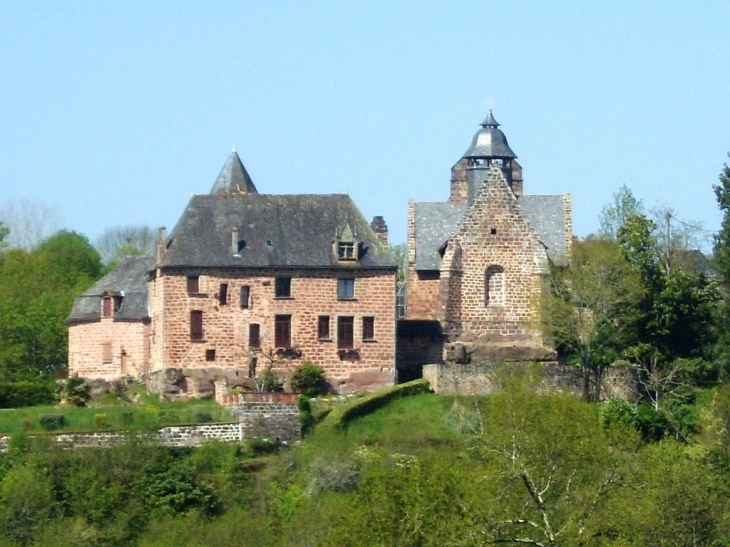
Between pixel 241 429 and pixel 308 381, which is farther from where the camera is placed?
pixel 308 381

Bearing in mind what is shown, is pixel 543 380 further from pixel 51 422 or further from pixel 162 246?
pixel 51 422

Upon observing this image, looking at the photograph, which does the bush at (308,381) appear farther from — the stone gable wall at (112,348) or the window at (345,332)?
the stone gable wall at (112,348)

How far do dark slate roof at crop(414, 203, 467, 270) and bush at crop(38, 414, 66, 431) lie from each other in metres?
14.7

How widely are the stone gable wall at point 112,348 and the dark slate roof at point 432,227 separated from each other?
934 centimetres

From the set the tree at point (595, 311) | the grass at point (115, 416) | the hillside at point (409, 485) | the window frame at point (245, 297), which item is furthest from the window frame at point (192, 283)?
the tree at point (595, 311)

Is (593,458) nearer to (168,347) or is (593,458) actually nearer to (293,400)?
(293,400)

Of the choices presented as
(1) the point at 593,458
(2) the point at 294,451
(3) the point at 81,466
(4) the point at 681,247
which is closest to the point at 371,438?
(2) the point at 294,451

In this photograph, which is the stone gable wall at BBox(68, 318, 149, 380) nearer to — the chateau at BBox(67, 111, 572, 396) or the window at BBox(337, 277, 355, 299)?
the chateau at BBox(67, 111, 572, 396)

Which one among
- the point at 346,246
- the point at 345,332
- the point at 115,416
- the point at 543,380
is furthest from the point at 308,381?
the point at 543,380

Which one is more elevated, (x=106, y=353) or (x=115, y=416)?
(x=106, y=353)

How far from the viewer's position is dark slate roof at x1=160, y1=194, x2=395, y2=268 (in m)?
67.1

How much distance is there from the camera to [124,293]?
233ft

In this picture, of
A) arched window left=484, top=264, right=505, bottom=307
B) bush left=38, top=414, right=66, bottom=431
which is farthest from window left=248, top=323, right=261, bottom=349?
bush left=38, top=414, right=66, bottom=431

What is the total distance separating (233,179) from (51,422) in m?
22.2
